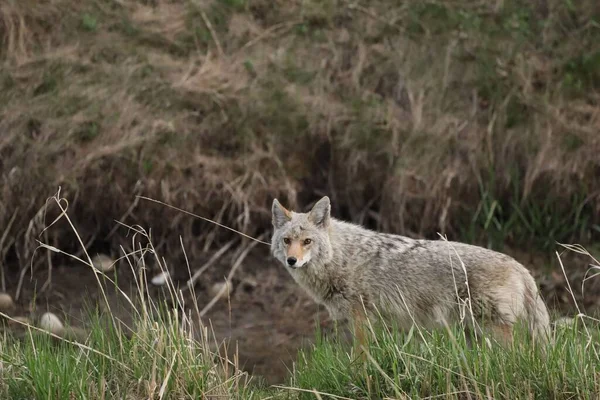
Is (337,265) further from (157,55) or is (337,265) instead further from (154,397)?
(157,55)

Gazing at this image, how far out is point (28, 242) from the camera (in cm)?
911

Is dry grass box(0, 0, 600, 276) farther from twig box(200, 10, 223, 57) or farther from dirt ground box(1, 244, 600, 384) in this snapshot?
dirt ground box(1, 244, 600, 384)

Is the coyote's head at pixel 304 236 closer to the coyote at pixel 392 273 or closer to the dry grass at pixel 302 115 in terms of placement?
the coyote at pixel 392 273

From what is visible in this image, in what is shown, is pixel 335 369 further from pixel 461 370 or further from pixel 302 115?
pixel 302 115

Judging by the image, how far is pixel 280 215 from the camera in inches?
297

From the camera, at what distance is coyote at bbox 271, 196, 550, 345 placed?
700cm

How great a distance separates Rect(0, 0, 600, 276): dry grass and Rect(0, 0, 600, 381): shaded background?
0.02 m

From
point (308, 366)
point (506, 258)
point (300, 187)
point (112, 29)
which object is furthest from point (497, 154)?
point (308, 366)

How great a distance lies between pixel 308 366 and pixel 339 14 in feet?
18.3

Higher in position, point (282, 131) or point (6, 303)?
point (282, 131)

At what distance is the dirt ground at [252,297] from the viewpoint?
894 centimetres

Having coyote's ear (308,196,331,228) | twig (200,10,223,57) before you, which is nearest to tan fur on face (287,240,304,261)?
coyote's ear (308,196,331,228)

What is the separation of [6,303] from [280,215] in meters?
2.83

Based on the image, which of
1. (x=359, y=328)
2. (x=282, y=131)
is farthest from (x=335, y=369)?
(x=282, y=131)
